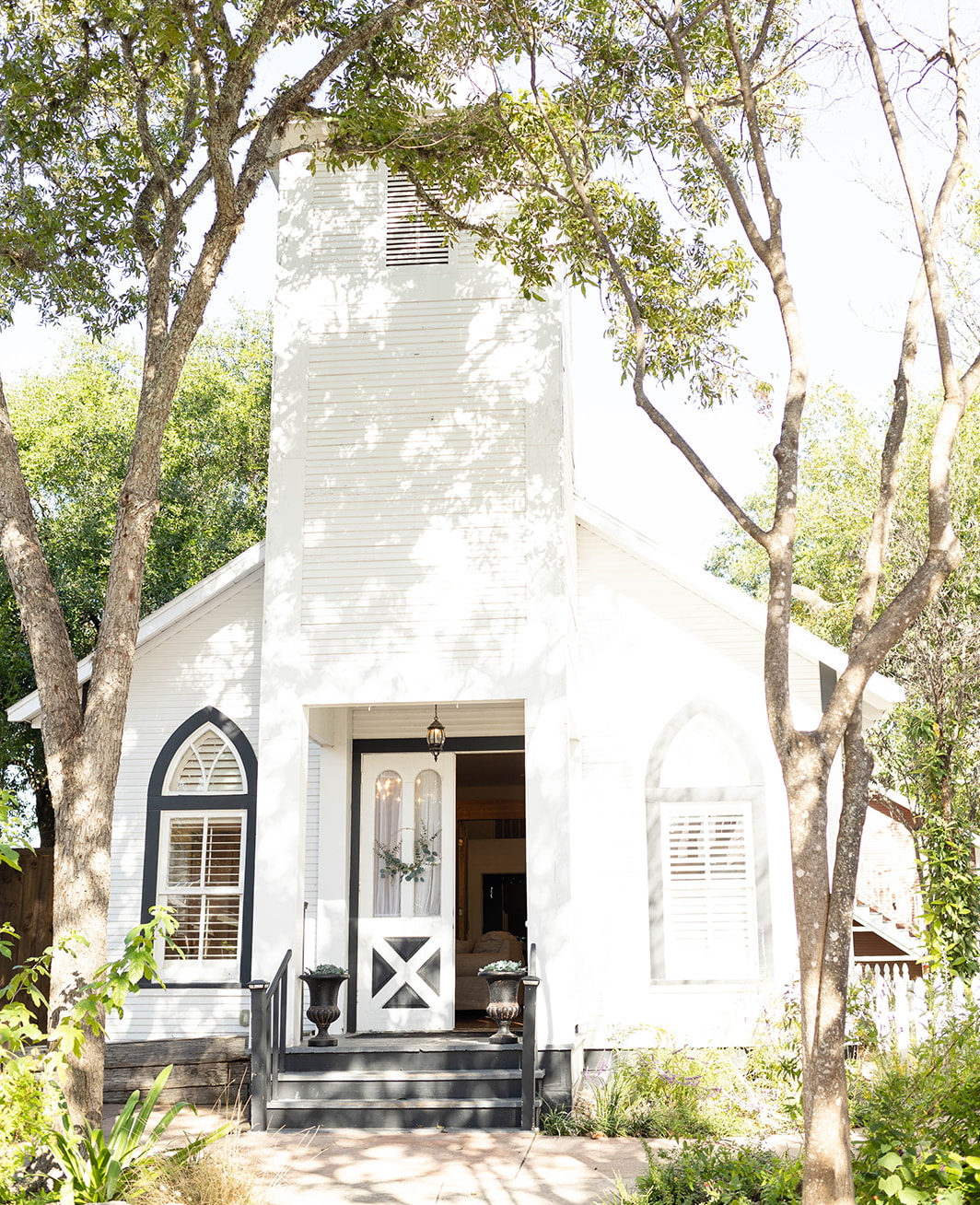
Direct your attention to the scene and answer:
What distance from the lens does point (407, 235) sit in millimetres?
10695

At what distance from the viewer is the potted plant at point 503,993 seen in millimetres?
9109

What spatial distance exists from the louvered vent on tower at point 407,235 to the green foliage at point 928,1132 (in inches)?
302

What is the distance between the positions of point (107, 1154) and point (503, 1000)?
154 inches

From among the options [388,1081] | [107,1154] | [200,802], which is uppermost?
[200,802]

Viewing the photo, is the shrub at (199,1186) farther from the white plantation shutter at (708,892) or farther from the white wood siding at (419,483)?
the white plantation shutter at (708,892)

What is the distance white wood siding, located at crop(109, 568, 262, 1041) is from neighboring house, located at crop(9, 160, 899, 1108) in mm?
24

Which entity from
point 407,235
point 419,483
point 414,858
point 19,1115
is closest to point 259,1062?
point 414,858

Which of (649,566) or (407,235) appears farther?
(649,566)

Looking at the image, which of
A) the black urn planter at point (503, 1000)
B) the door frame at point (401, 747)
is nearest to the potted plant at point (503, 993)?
the black urn planter at point (503, 1000)

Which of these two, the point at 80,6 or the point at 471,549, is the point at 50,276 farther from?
the point at 471,549

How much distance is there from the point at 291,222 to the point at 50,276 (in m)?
2.22

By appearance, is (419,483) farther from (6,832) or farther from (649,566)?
(6,832)

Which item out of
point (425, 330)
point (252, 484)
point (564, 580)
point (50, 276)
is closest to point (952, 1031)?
point (564, 580)

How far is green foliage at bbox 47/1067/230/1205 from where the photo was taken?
5.67 meters
